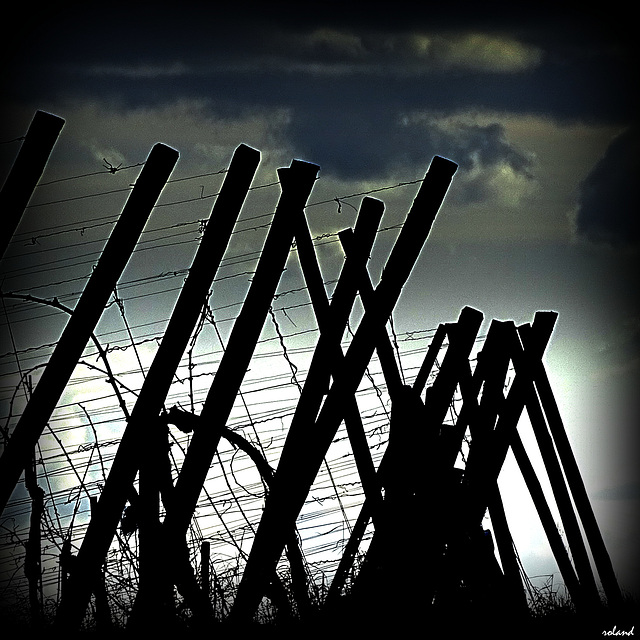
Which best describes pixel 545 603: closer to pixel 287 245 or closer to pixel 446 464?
pixel 446 464

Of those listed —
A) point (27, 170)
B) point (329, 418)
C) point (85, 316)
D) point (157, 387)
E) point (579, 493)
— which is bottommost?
point (579, 493)

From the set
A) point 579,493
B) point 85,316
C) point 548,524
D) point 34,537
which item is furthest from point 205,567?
point 579,493

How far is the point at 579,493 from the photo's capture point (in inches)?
308

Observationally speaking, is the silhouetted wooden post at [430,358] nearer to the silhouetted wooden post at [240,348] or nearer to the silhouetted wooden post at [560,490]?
the silhouetted wooden post at [560,490]

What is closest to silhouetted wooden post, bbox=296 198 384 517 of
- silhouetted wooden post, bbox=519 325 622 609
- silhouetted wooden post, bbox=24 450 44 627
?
silhouetted wooden post, bbox=24 450 44 627

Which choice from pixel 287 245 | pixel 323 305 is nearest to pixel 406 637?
pixel 323 305

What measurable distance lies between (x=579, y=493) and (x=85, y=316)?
17.1 feet

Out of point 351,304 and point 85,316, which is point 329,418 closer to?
point 351,304

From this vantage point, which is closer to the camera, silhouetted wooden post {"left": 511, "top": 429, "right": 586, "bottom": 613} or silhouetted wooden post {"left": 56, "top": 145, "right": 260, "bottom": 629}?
silhouetted wooden post {"left": 56, "top": 145, "right": 260, "bottom": 629}

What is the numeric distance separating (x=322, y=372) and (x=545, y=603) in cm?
323

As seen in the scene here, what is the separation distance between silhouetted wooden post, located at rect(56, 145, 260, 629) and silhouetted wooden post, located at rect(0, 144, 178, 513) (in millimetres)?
368

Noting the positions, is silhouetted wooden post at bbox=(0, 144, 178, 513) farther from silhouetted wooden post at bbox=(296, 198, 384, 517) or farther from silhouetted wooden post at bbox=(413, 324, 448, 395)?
silhouetted wooden post at bbox=(413, 324, 448, 395)

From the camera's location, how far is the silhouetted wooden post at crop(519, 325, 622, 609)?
757 cm

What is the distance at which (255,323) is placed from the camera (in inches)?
188
